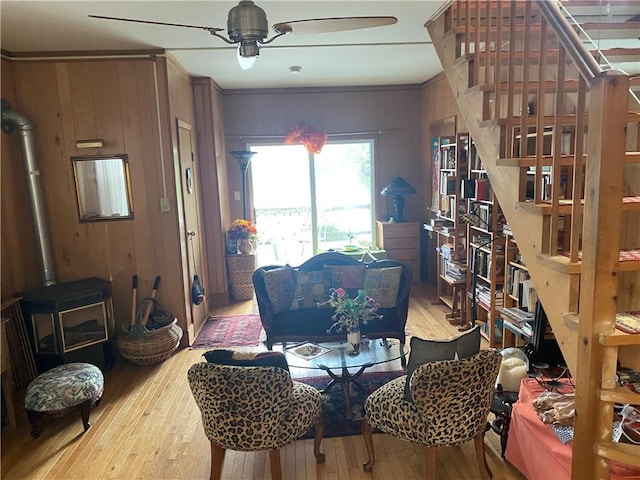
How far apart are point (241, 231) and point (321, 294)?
6.48 feet

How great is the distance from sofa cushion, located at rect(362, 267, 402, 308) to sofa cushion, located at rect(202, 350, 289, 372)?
181 centimetres

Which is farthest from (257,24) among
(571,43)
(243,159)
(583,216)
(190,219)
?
(243,159)

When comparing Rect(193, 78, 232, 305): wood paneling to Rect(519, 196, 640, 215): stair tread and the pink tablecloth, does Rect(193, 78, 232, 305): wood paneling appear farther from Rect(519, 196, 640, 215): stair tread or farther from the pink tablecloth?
Rect(519, 196, 640, 215): stair tread

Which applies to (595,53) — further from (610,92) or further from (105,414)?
(105,414)

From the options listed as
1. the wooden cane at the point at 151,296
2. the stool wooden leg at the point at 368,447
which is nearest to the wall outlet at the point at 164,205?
the wooden cane at the point at 151,296

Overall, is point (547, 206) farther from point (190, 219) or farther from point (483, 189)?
point (190, 219)

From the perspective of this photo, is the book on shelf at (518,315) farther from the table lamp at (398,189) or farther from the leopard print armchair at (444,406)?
the table lamp at (398,189)

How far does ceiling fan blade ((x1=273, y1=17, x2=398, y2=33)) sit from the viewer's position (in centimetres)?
224

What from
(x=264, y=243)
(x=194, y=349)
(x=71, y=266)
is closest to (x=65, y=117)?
(x=71, y=266)

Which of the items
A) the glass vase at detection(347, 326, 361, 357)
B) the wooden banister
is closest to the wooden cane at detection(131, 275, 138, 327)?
the glass vase at detection(347, 326, 361, 357)

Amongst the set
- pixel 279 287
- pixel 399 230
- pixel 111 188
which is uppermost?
pixel 111 188

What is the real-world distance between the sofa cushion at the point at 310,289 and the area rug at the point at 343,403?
71 cm

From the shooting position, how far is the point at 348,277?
4.00m

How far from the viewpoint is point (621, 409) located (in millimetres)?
2217
